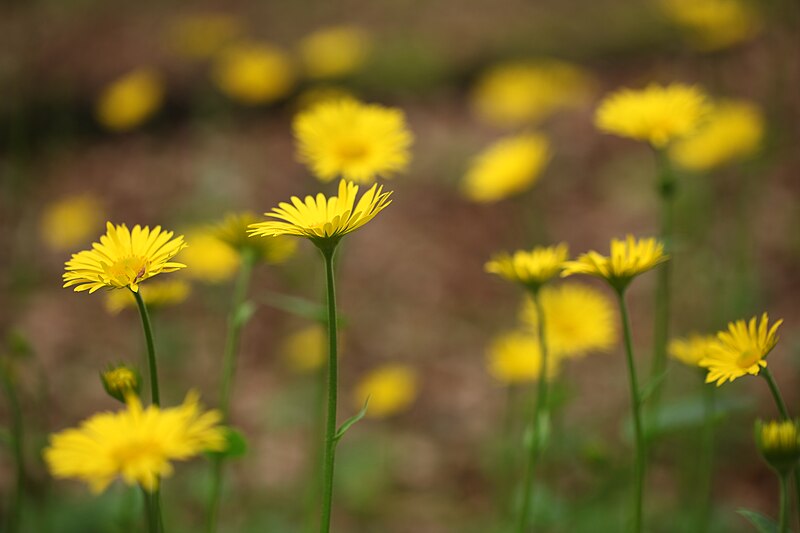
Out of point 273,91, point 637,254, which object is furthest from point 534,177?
point 273,91

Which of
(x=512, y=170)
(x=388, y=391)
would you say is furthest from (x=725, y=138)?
(x=388, y=391)

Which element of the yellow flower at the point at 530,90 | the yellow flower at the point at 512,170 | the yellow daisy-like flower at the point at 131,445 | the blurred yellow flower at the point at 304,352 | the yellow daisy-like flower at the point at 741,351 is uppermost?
the yellow flower at the point at 530,90

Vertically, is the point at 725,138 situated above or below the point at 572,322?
above

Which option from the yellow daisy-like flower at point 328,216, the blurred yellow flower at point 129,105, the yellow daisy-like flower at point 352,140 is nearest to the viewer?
the yellow daisy-like flower at point 328,216

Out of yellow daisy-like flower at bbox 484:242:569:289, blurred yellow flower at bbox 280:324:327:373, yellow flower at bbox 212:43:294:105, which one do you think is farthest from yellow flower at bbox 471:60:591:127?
yellow daisy-like flower at bbox 484:242:569:289

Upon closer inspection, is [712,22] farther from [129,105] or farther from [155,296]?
[129,105]

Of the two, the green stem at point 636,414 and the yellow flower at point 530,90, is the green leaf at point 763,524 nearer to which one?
the green stem at point 636,414

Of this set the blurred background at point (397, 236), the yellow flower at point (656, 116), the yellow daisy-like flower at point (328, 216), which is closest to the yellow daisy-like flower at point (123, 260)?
the yellow daisy-like flower at point (328, 216)
